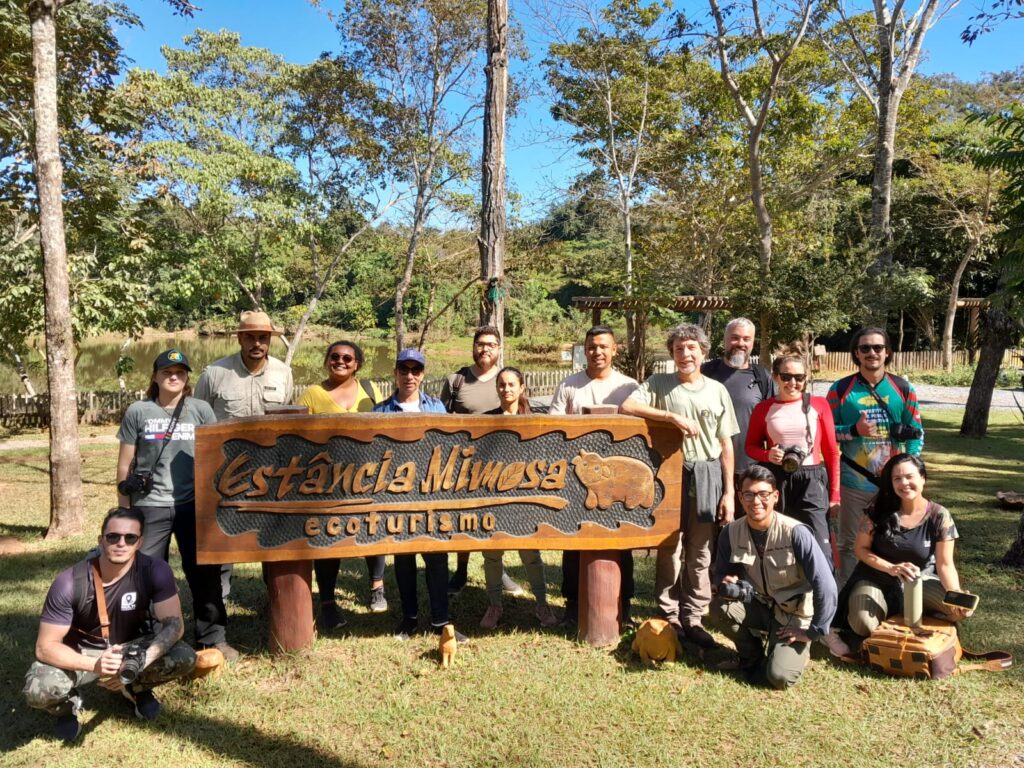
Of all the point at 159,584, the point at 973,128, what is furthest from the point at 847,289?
the point at 973,128

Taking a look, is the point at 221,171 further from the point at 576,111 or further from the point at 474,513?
the point at 474,513

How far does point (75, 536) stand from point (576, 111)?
1763 centimetres

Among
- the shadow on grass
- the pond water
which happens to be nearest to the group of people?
the shadow on grass

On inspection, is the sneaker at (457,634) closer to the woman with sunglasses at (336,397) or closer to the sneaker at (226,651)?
the woman with sunglasses at (336,397)

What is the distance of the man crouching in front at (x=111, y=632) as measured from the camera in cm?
291

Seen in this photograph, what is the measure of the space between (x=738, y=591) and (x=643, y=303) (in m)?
11.6

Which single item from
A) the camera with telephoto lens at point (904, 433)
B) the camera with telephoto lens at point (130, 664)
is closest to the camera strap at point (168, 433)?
the camera with telephoto lens at point (130, 664)

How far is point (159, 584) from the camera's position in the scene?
3.16m

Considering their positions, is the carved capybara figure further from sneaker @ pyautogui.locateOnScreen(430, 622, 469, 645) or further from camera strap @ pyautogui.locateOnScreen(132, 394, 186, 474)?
camera strap @ pyautogui.locateOnScreen(132, 394, 186, 474)

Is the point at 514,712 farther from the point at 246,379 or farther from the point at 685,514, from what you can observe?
the point at 246,379

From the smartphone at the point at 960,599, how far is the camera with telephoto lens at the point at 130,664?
3756 mm

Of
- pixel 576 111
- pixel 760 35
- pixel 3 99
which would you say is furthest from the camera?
pixel 576 111

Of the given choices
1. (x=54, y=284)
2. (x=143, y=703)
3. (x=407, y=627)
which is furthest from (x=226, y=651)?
(x=54, y=284)

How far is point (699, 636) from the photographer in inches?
152
